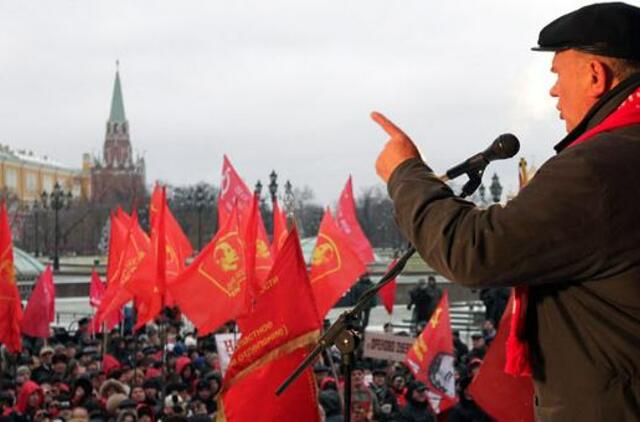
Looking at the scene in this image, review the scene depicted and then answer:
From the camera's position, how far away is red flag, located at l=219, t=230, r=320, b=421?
5543 mm

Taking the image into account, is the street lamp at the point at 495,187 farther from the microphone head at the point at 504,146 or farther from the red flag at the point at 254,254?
the microphone head at the point at 504,146

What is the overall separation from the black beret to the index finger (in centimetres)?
38

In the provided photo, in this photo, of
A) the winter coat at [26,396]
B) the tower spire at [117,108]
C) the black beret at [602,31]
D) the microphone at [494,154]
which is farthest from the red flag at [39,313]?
the tower spire at [117,108]

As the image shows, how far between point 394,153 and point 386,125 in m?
0.12

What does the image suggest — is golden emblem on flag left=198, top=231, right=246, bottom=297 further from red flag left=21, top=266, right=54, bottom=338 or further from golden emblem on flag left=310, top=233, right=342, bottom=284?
red flag left=21, top=266, right=54, bottom=338

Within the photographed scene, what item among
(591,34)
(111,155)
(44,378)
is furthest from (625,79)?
(111,155)

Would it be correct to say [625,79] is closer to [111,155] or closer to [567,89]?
[567,89]

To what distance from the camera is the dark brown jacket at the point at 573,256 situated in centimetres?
196

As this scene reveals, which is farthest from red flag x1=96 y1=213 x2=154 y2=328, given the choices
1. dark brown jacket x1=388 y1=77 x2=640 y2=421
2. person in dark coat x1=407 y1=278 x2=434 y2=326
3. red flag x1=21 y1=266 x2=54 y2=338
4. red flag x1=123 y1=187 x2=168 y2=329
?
dark brown jacket x1=388 y1=77 x2=640 y2=421

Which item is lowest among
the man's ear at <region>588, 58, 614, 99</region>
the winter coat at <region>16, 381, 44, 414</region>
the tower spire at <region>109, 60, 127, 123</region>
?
the winter coat at <region>16, 381, 44, 414</region>

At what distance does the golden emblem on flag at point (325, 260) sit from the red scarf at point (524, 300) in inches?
505

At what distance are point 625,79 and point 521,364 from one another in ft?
2.01

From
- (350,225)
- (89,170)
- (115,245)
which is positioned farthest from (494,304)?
(89,170)

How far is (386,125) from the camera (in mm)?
2375
